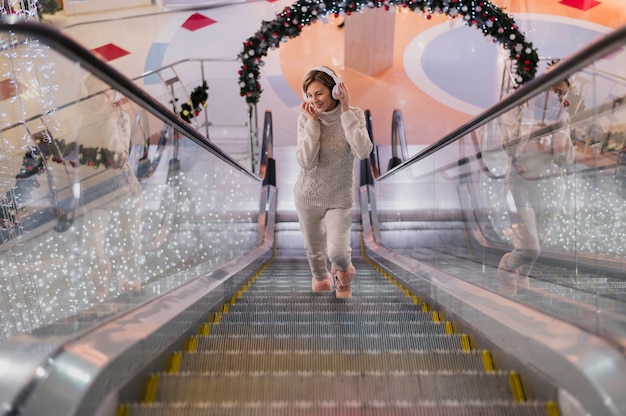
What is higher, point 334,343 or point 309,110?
point 309,110

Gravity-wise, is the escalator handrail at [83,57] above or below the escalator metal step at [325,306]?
above

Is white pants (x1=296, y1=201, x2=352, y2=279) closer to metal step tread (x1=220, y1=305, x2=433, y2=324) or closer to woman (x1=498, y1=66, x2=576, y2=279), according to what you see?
metal step tread (x1=220, y1=305, x2=433, y2=324)

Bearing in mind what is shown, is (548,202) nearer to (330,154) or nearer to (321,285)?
(330,154)

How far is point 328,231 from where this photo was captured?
346 centimetres

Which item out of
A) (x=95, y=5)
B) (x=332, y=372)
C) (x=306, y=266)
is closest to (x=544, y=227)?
(x=332, y=372)

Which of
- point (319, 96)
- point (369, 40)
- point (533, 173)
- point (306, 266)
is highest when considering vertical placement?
point (369, 40)

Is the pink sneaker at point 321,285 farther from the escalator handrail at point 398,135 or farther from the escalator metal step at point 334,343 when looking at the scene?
the escalator handrail at point 398,135

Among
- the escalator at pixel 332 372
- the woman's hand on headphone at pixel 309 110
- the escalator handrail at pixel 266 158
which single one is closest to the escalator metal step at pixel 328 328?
the escalator at pixel 332 372

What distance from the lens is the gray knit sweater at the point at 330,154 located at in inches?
121

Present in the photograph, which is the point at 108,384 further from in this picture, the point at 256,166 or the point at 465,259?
the point at 256,166

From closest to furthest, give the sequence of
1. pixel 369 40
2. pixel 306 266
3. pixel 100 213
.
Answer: pixel 100 213 < pixel 306 266 < pixel 369 40

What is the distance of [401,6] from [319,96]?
16.0 ft

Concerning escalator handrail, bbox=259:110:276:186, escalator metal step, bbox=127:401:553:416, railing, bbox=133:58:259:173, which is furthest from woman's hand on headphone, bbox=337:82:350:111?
railing, bbox=133:58:259:173

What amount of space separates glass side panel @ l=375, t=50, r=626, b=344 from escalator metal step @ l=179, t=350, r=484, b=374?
0.41m
